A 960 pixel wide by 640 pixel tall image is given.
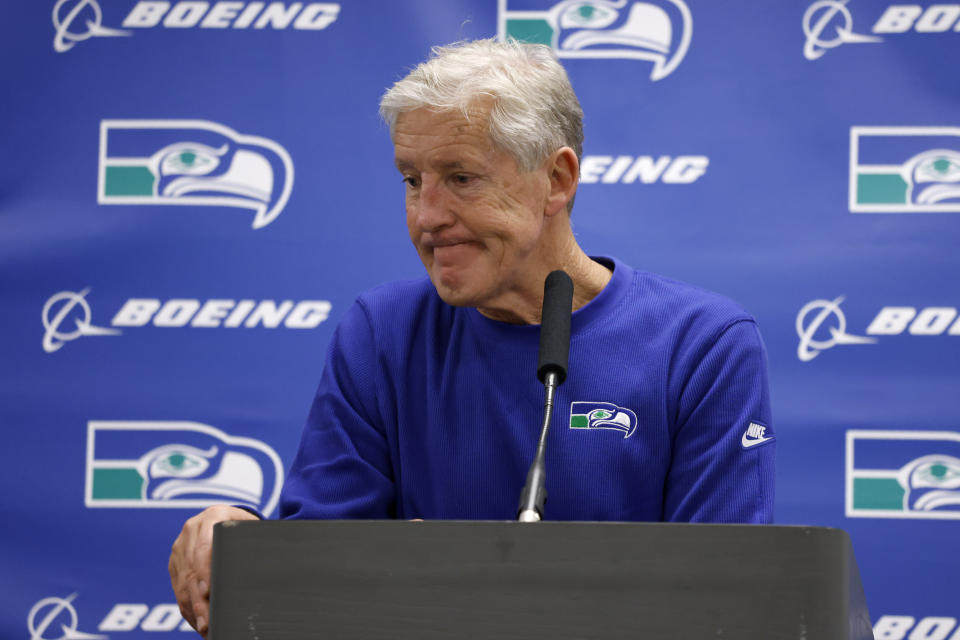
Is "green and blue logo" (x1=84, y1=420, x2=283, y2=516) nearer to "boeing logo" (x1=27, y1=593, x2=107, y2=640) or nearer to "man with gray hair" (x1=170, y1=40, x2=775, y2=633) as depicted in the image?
"boeing logo" (x1=27, y1=593, x2=107, y2=640)

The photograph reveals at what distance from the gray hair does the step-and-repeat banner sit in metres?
0.82

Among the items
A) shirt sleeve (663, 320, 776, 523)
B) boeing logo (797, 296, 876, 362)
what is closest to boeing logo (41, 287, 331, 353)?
boeing logo (797, 296, 876, 362)

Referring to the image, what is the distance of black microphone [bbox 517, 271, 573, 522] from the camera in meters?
0.93

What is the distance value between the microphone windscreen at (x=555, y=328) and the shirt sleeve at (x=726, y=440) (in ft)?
0.98

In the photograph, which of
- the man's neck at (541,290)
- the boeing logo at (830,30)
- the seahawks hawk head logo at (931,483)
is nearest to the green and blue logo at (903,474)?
the seahawks hawk head logo at (931,483)

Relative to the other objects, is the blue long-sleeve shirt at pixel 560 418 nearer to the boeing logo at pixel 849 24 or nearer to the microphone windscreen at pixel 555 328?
the microphone windscreen at pixel 555 328

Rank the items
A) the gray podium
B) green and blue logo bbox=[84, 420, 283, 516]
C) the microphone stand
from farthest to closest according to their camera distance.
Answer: green and blue logo bbox=[84, 420, 283, 516]
the microphone stand
the gray podium

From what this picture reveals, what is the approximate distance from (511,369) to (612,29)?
3.52ft

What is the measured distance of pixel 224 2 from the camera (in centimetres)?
233

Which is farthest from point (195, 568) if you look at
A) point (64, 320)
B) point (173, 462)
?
point (64, 320)

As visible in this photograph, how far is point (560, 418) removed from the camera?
138cm

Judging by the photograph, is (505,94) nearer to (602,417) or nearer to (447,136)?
(447,136)

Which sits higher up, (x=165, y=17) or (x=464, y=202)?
(x=165, y=17)

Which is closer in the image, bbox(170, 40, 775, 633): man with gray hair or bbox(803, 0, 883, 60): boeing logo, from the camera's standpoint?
bbox(170, 40, 775, 633): man with gray hair
